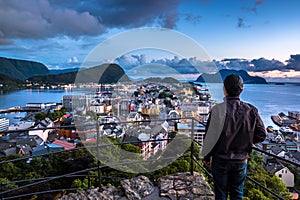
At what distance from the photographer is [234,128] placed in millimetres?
1382

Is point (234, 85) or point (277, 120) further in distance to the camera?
point (277, 120)

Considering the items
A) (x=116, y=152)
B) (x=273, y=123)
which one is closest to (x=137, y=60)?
(x=116, y=152)

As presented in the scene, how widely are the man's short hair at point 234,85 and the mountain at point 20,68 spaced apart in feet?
133

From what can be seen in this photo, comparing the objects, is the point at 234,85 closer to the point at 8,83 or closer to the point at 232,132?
the point at 232,132

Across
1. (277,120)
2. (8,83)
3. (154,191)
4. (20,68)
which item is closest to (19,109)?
(8,83)

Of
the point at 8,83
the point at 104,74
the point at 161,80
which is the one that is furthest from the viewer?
the point at 8,83

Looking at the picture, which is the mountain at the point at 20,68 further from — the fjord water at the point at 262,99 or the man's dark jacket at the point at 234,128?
the man's dark jacket at the point at 234,128

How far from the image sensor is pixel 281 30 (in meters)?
14.9

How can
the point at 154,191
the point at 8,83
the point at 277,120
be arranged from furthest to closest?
the point at 8,83 < the point at 277,120 < the point at 154,191

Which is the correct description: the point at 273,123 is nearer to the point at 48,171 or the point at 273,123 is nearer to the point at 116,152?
the point at 116,152

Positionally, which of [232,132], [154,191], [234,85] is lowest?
[154,191]

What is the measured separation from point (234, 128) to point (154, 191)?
5.36 ft

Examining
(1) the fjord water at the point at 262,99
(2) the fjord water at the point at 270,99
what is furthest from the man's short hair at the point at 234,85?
(1) the fjord water at the point at 262,99

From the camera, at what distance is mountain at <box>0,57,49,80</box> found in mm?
38812
